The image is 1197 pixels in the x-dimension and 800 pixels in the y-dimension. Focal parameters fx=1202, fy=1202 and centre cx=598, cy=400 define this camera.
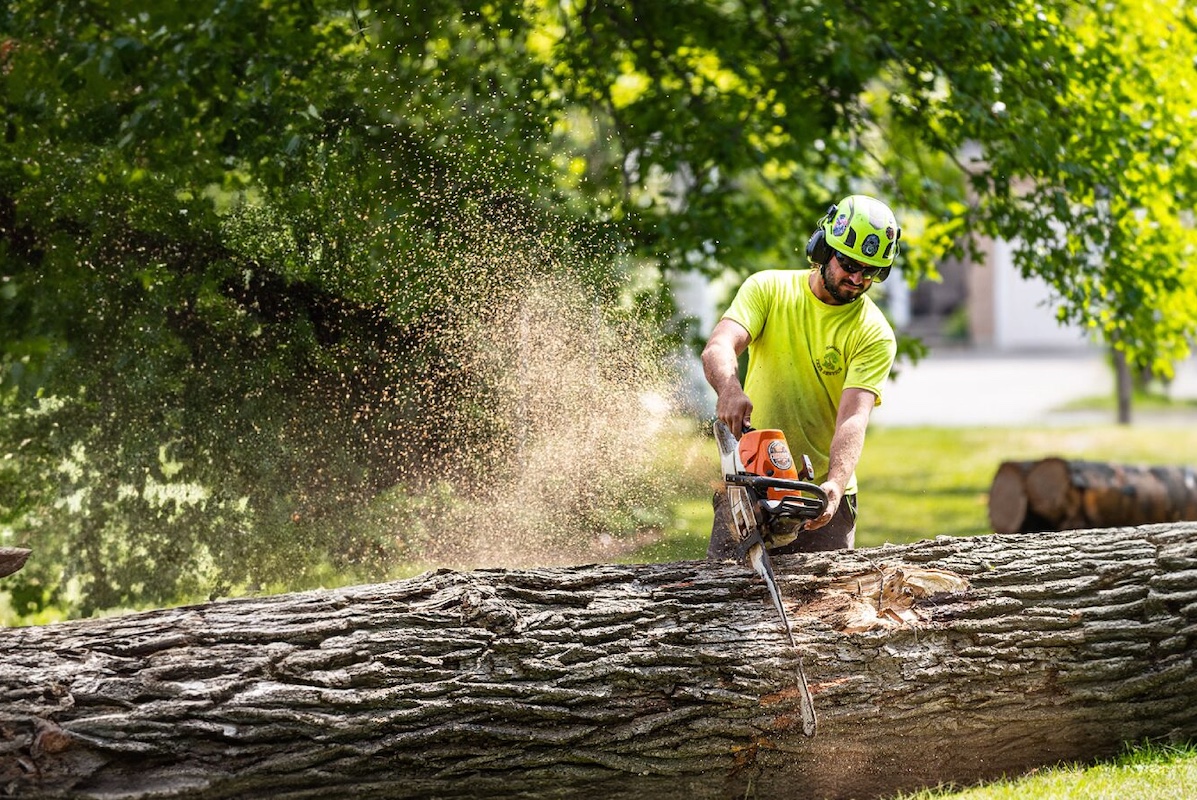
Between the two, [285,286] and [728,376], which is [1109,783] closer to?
[728,376]

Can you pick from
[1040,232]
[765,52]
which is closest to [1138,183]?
[1040,232]

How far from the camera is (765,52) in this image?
318 inches

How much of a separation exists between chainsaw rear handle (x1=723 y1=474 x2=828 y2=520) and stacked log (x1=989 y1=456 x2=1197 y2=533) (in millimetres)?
4299

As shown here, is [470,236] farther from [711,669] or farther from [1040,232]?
[1040,232]

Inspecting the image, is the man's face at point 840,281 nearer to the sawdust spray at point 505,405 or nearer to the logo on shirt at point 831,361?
the logo on shirt at point 831,361

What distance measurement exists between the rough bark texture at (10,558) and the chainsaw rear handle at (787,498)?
230 centimetres

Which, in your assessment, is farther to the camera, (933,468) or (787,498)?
(933,468)

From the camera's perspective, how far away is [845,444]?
4090 millimetres

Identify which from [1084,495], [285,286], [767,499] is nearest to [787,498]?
[767,499]

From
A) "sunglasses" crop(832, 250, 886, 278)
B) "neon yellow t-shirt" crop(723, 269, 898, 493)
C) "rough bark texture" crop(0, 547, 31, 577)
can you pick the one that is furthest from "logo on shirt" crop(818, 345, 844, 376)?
"rough bark texture" crop(0, 547, 31, 577)

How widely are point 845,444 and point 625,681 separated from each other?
3.66ft

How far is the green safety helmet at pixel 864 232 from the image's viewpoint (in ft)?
13.8

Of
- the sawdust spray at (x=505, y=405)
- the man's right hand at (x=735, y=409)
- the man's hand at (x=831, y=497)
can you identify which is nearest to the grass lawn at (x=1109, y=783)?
the man's hand at (x=831, y=497)

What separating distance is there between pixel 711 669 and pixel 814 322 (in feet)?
4.61
